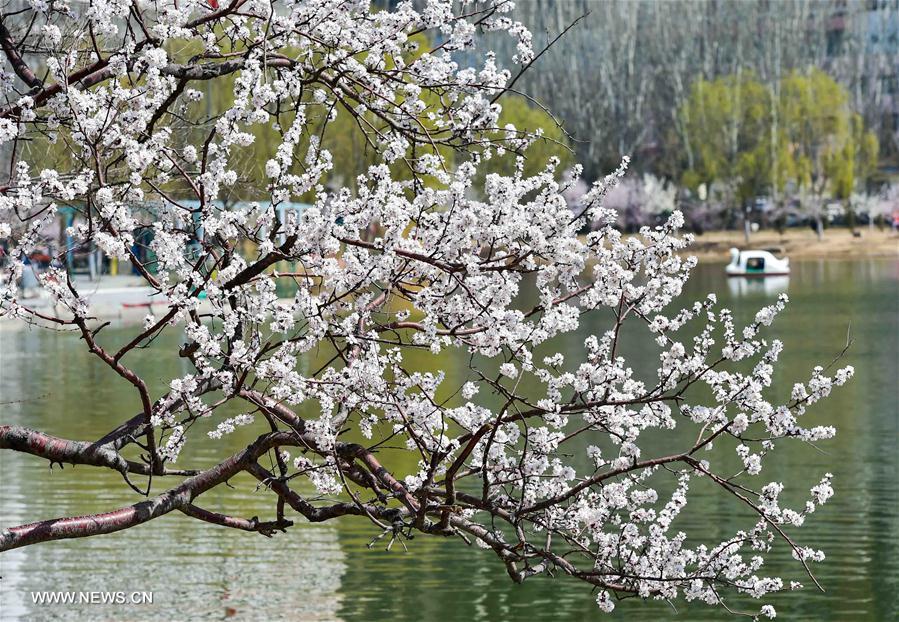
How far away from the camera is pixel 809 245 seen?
203ft

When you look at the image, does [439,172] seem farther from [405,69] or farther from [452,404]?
[452,404]

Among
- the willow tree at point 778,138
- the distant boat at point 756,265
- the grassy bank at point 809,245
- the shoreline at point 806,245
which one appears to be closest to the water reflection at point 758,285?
the distant boat at point 756,265

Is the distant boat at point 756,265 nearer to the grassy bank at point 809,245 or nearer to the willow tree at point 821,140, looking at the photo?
the grassy bank at point 809,245

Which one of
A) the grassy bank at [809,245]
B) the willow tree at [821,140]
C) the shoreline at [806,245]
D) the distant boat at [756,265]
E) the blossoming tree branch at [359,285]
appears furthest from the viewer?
the willow tree at [821,140]

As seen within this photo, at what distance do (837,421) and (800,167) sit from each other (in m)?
48.1

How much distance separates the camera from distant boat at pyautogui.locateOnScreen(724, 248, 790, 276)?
48.2m

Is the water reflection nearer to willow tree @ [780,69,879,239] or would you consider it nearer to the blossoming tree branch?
willow tree @ [780,69,879,239]

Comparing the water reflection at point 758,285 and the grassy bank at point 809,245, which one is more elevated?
the grassy bank at point 809,245

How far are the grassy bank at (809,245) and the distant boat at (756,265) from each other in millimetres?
10054

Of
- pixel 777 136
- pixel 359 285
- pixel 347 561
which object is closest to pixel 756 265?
pixel 777 136

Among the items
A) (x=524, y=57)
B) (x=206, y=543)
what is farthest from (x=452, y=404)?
(x=524, y=57)

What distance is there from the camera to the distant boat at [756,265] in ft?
158

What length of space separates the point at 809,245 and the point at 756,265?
14250 millimetres

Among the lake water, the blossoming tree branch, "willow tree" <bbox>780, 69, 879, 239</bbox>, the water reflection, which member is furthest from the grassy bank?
the blossoming tree branch
